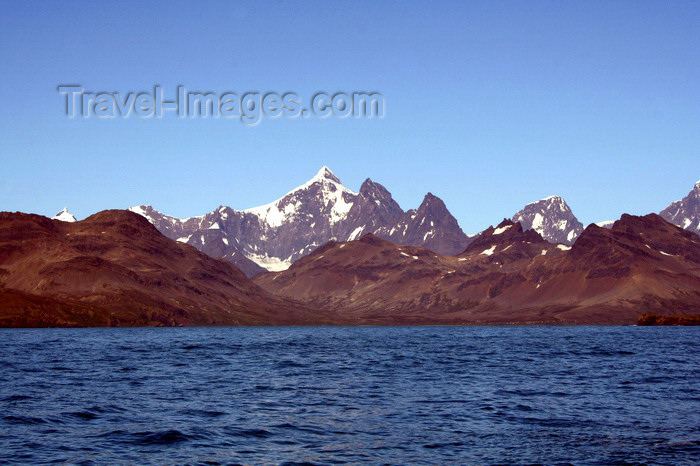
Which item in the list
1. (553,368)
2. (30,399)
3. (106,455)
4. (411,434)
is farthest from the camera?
(553,368)

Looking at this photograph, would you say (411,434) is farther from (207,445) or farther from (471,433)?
(207,445)

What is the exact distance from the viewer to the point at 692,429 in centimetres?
5603

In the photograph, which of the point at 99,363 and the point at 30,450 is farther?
the point at 99,363

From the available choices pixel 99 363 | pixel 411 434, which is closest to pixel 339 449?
pixel 411 434

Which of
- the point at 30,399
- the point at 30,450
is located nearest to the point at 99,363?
the point at 30,399

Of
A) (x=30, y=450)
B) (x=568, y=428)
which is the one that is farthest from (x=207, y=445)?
(x=568, y=428)

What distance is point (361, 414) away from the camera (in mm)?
64500

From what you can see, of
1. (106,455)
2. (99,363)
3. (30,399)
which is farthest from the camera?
(99,363)

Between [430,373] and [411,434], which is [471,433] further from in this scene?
[430,373]

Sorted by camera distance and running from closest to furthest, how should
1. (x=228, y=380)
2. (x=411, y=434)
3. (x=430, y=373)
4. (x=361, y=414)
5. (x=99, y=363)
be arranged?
(x=411, y=434) → (x=361, y=414) → (x=228, y=380) → (x=430, y=373) → (x=99, y=363)

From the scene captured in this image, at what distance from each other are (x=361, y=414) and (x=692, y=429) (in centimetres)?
2525

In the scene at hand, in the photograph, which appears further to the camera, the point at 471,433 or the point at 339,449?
the point at 471,433

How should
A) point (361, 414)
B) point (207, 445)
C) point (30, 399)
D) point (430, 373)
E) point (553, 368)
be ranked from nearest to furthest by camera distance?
1. point (207, 445)
2. point (361, 414)
3. point (30, 399)
4. point (430, 373)
5. point (553, 368)

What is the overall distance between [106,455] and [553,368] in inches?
3129
